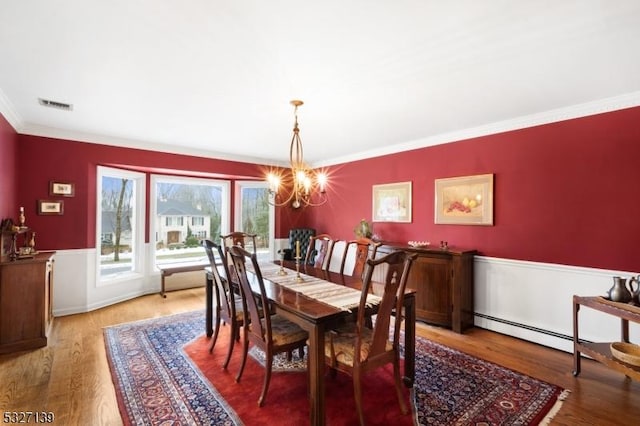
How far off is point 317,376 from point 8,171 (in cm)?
414

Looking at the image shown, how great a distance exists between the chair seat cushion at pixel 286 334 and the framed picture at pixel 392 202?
9.02 ft

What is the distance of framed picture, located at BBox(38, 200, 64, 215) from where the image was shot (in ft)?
12.9

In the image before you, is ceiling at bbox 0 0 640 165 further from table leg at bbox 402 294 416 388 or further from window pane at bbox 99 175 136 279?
table leg at bbox 402 294 416 388

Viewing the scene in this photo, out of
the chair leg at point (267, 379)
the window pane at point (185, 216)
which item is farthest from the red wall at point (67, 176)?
the chair leg at point (267, 379)

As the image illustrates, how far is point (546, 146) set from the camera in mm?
3303

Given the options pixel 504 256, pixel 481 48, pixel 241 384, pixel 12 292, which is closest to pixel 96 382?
pixel 241 384

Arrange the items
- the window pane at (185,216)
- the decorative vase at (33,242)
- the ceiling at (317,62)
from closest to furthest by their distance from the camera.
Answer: the ceiling at (317,62), the decorative vase at (33,242), the window pane at (185,216)

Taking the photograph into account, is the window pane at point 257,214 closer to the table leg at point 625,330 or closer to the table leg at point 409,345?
the table leg at point 409,345

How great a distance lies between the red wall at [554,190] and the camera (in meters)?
2.85

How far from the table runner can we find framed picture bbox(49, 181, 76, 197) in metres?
3.06

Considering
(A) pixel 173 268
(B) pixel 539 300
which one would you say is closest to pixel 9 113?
(A) pixel 173 268

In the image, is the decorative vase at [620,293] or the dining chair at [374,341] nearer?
the dining chair at [374,341]

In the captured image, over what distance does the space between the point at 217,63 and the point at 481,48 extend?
1.90 metres

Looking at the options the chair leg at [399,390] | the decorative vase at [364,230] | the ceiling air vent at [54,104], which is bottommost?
the chair leg at [399,390]
